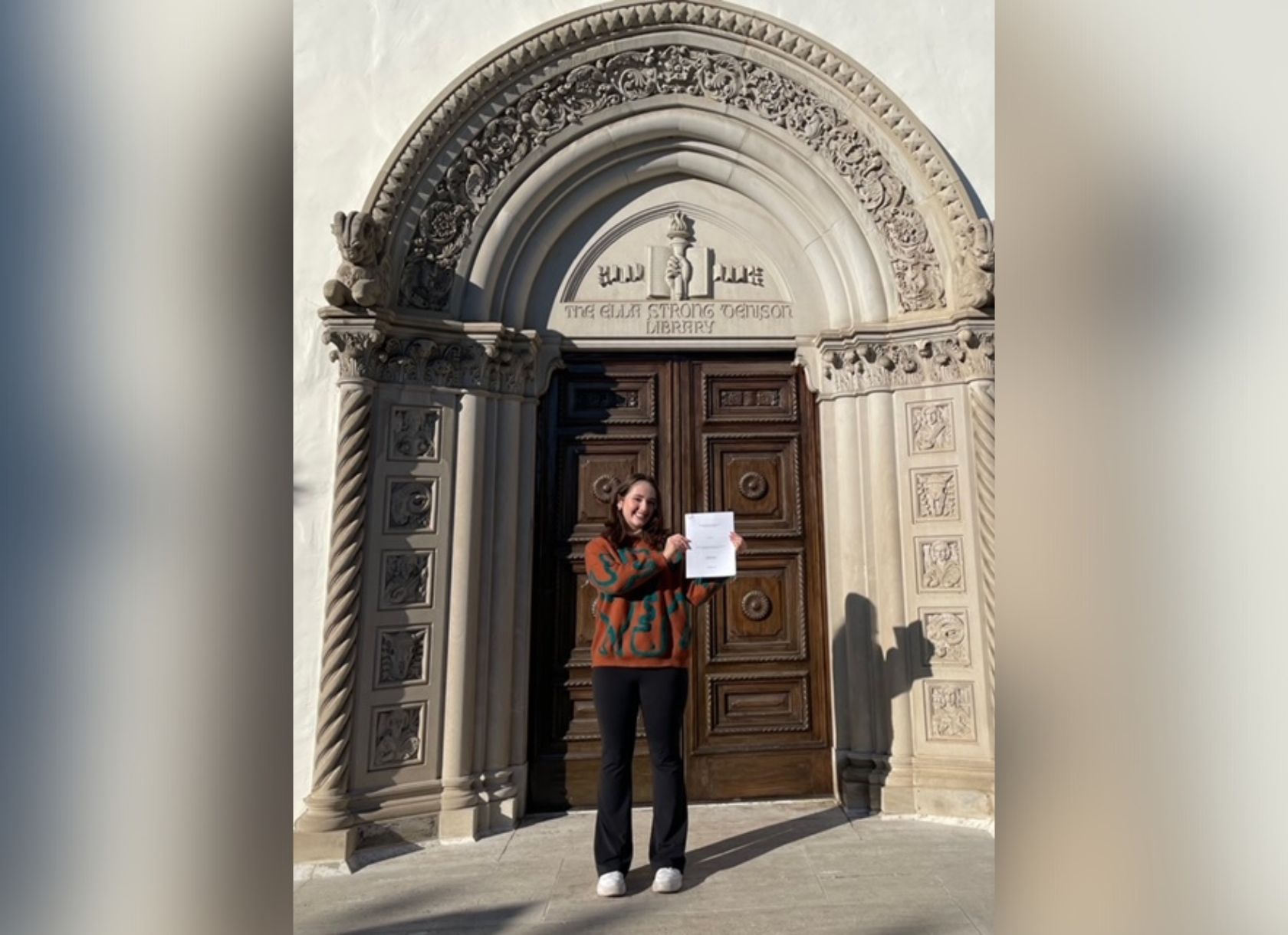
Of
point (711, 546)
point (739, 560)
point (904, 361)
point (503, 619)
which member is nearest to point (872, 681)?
point (739, 560)

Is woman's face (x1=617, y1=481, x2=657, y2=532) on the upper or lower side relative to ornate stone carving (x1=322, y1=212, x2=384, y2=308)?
lower

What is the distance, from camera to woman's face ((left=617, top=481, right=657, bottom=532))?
3383mm

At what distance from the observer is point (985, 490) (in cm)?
434

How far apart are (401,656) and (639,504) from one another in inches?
71.5

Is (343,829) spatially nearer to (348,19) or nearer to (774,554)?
(774,554)

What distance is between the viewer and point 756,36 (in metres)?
4.79

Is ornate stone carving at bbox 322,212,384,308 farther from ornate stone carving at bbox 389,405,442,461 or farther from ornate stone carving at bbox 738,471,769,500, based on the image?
ornate stone carving at bbox 738,471,769,500

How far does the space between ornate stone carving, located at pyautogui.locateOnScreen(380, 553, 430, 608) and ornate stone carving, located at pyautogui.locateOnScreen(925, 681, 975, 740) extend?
2988 millimetres

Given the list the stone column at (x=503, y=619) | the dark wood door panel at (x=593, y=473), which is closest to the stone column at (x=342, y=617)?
the stone column at (x=503, y=619)

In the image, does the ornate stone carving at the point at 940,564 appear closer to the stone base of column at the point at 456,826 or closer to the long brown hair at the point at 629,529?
the long brown hair at the point at 629,529

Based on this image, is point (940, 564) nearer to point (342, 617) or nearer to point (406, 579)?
point (406, 579)

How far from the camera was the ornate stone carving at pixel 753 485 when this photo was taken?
16.1 feet

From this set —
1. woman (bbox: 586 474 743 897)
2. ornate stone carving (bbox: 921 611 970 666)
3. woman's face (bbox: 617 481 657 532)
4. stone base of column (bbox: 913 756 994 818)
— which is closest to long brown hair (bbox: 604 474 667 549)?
woman's face (bbox: 617 481 657 532)

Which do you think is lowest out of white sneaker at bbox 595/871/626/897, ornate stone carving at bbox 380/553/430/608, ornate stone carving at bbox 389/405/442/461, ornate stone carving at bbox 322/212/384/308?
white sneaker at bbox 595/871/626/897
